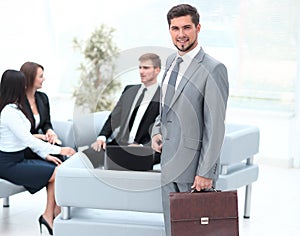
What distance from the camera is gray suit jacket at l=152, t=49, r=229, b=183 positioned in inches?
142

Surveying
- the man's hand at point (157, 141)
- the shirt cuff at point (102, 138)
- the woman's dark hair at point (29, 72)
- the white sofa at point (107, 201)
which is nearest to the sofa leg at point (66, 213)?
the white sofa at point (107, 201)

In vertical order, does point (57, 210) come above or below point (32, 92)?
below

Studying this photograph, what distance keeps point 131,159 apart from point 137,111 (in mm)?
1261

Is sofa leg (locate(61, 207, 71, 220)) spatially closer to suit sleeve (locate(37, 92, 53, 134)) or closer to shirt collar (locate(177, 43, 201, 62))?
shirt collar (locate(177, 43, 201, 62))

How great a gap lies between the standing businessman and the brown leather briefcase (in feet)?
0.33

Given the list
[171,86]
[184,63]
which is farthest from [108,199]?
[184,63]

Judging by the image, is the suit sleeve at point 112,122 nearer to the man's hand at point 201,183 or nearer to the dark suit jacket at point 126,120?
the dark suit jacket at point 126,120

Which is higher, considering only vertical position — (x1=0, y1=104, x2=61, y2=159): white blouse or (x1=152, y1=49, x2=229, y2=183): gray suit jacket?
(x1=152, y1=49, x2=229, y2=183): gray suit jacket

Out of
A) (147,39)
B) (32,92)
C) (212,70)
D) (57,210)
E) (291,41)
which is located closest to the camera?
(212,70)

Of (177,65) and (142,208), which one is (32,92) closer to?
(142,208)

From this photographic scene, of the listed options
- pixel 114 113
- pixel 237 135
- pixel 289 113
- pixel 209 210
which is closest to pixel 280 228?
pixel 237 135

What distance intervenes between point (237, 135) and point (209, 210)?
6.04 ft

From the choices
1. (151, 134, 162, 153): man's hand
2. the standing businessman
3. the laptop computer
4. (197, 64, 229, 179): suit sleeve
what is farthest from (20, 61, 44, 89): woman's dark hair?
(197, 64, 229, 179): suit sleeve

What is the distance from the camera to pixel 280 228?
554cm
